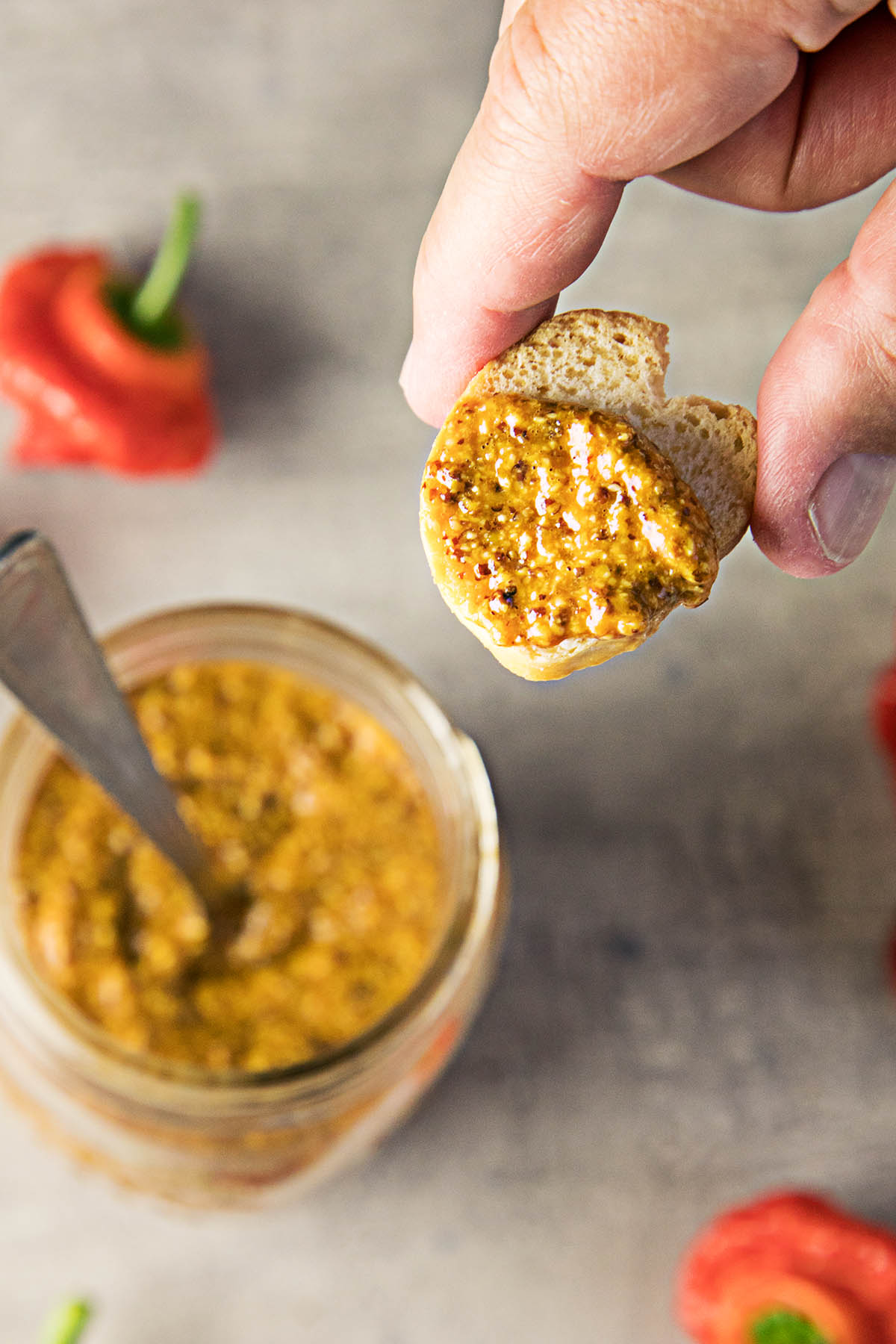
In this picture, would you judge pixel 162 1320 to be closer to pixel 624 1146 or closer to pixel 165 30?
pixel 624 1146

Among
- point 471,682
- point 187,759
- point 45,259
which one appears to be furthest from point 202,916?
point 45,259

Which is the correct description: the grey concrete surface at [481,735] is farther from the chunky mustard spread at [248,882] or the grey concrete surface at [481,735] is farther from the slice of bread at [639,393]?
the slice of bread at [639,393]

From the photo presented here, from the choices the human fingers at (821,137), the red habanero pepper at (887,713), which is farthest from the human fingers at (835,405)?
the red habanero pepper at (887,713)

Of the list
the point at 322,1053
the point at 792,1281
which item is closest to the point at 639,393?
the point at 322,1053

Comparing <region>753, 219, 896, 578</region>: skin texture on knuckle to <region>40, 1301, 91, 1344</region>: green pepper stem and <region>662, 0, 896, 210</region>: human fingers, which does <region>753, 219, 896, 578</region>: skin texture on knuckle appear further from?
<region>40, 1301, 91, 1344</region>: green pepper stem

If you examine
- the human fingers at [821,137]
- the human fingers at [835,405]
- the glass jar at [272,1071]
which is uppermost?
the human fingers at [821,137]

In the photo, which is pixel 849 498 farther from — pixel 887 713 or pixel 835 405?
pixel 887 713

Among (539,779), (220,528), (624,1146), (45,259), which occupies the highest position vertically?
(45,259)
